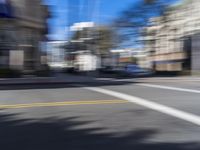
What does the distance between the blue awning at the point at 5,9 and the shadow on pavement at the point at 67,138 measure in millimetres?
23213

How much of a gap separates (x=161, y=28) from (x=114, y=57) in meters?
21.3

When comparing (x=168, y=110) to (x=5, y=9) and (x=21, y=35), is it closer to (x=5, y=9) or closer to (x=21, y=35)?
(x=5, y=9)

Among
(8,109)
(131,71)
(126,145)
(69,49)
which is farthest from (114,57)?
(126,145)

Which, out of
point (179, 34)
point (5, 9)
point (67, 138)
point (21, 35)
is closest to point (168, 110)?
point (67, 138)

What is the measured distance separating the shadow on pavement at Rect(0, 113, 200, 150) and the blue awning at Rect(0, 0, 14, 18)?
2321cm

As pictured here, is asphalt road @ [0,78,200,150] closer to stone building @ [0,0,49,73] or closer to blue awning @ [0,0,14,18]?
blue awning @ [0,0,14,18]

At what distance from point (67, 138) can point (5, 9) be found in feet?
83.4

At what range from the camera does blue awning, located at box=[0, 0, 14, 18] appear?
31094 mm

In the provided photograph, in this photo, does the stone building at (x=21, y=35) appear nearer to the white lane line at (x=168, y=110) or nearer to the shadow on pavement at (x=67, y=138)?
the white lane line at (x=168, y=110)

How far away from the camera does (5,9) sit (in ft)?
103

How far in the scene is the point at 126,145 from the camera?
22.1ft

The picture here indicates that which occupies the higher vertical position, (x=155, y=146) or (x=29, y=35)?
(x=29, y=35)

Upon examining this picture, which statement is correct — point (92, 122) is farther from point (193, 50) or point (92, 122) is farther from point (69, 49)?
point (69, 49)

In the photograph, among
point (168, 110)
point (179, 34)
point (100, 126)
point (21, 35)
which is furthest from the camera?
point (179, 34)
